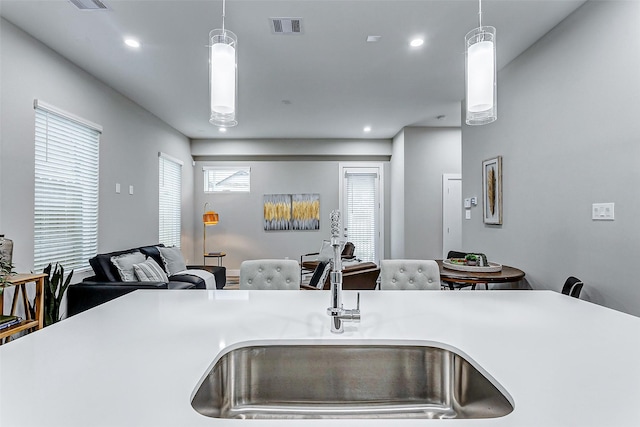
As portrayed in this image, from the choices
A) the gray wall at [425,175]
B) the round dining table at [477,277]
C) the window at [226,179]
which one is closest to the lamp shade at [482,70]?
the round dining table at [477,277]

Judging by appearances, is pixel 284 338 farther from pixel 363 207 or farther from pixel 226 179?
pixel 226 179

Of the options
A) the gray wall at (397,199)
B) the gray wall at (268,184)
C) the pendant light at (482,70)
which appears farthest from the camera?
the gray wall at (268,184)

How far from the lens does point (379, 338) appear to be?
3.33 feet

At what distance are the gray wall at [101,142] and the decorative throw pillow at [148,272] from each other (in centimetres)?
57

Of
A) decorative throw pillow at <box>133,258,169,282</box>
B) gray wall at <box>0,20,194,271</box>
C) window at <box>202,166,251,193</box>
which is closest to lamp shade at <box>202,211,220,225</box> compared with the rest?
window at <box>202,166,251,193</box>

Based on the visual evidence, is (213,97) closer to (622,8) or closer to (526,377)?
(526,377)

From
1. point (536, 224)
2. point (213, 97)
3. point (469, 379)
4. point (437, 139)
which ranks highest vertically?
point (437, 139)

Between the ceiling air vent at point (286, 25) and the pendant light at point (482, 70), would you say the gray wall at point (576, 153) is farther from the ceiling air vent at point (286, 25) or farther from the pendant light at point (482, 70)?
the ceiling air vent at point (286, 25)

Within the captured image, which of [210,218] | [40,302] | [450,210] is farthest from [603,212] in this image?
[210,218]

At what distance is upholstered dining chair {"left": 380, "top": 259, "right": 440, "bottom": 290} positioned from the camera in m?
2.11

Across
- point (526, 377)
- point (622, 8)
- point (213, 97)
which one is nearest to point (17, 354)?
point (213, 97)

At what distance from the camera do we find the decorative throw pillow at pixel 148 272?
11.9ft

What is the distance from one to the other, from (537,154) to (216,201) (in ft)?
18.1

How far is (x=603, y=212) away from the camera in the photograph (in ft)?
7.82
